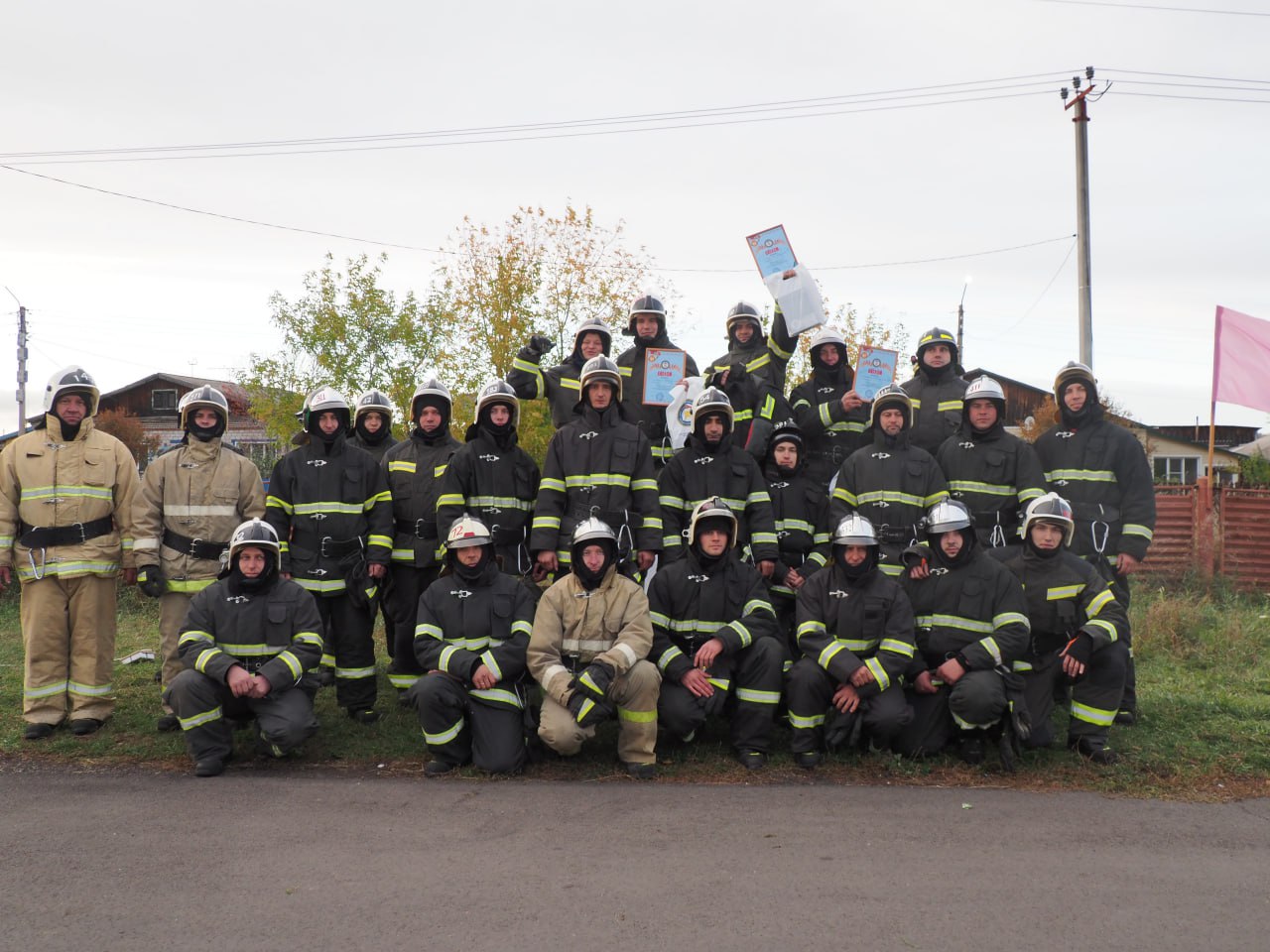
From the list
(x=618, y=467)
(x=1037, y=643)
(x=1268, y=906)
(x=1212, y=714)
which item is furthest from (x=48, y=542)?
(x=1212, y=714)

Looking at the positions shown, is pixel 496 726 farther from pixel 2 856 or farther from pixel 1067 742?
pixel 1067 742

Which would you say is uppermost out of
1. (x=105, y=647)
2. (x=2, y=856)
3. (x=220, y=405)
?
(x=220, y=405)

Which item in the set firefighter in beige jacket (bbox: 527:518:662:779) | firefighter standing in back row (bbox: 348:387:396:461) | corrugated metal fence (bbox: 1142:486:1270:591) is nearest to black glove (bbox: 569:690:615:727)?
firefighter in beige jacket (bbox: 527:518:662:779)

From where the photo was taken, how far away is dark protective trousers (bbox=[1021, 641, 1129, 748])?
6719 millimetres

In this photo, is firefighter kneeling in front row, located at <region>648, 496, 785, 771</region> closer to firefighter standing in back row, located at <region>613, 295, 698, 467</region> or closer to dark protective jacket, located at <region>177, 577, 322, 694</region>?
firefighter standing in back row, located at <region>613, 295, 698, 467</region>

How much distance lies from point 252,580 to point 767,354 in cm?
471

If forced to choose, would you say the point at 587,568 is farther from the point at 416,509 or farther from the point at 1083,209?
the point at 1083,209

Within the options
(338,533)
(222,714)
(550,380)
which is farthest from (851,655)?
(222,714)

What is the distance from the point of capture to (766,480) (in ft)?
26.5

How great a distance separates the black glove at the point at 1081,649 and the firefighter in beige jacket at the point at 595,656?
273 cm

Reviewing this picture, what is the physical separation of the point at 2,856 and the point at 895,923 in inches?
171

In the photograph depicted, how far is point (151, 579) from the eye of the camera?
292 inches

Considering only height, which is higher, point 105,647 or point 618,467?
point 618,467

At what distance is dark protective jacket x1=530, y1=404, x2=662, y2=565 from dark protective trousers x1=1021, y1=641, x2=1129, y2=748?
111 inches
